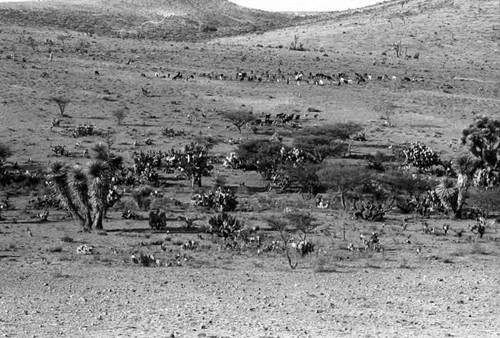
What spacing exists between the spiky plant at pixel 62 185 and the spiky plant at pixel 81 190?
0.29 m

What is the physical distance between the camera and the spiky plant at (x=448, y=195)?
37781 millimetres

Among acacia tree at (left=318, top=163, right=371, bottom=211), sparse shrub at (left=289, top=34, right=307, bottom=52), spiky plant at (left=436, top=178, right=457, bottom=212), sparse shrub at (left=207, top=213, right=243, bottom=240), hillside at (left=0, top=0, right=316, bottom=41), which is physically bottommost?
sparse shrub at (left=207, top=213, right=243, bottom=240)

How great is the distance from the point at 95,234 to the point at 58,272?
8.80 m

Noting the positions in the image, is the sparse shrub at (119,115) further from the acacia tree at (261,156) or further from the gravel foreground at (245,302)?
the gravel foreground at (245,302)

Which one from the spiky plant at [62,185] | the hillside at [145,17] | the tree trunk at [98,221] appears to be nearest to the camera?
the spiky plant at [62,185]

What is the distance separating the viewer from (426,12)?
429ft

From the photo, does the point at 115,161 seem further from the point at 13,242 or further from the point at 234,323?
the point at 234,323

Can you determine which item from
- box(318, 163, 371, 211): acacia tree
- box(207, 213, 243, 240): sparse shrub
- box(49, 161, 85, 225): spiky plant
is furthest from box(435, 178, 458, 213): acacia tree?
box(49, 161, 85, 225): spiky plant

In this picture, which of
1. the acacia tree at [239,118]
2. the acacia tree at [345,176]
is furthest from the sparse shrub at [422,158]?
the acacia tree at [239,118]

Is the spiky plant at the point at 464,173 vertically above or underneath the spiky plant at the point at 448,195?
above

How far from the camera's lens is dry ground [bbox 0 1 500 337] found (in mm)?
17356

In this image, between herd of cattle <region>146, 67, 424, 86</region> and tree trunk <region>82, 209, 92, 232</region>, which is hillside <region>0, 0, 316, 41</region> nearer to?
herd of cattle <region>146, 67, 424, 86</region>

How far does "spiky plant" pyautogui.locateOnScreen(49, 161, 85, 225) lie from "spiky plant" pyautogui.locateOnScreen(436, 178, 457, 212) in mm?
17729

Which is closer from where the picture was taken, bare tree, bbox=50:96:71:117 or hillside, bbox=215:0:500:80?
bare tree, bbox=50:96:71:117
